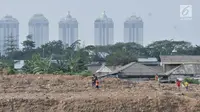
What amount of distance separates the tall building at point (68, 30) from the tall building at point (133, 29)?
1071 centimetres

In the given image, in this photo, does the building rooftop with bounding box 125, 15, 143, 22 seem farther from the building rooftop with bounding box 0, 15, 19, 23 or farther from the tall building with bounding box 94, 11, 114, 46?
the building rooftop with bounding box 0, 15, 19, 23

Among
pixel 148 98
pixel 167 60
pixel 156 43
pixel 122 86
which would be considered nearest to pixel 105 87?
pixel 122 86

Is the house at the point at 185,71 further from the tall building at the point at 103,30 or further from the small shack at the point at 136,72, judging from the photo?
the tall building at the point at 103,30

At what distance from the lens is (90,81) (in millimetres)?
19438

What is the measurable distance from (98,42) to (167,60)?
7261cm

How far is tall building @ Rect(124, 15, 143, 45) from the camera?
11631 centimetres

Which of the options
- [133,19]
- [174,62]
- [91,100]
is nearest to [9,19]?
[133,19]

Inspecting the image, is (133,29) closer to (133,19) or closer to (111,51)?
(133,19)

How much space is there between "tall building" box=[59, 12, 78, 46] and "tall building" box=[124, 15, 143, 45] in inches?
422

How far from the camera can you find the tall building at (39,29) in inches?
4550

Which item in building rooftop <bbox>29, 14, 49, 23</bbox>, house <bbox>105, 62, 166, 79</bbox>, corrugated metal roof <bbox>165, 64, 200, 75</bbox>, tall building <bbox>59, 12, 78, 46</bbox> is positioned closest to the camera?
house <bbox>105, 62, 166, 79</bbox>

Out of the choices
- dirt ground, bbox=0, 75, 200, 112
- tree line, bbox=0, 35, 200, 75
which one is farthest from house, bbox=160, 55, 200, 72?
dirt ground, bbox=0, 75, 200, 112

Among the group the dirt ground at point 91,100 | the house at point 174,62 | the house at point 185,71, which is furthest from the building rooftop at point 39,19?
the dirt ground at point 91,100

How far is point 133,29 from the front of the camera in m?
117
